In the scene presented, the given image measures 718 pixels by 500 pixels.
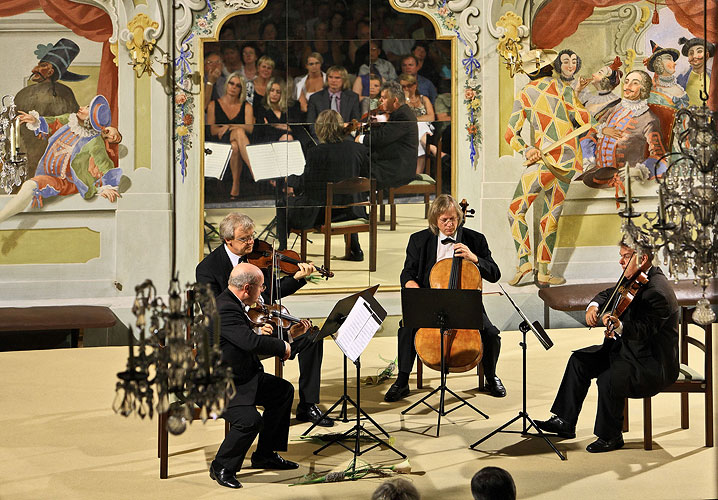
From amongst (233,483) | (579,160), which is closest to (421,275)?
(233,483)

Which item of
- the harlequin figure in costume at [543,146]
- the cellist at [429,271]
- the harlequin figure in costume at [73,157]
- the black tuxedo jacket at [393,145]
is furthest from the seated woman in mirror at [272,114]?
the cellist at [429,271]

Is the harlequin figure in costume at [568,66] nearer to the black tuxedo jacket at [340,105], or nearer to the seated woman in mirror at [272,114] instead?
the black tuxedo jacket at [340,105]

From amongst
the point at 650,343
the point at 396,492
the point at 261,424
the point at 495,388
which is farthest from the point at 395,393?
the point at 396,492

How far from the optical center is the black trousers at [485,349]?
21.5 ft

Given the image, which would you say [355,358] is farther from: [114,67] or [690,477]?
Result: [114,67]

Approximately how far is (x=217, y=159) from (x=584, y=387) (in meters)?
3.99

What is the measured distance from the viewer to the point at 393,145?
855 centimetres

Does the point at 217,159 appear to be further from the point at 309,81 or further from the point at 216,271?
the point at 216,271

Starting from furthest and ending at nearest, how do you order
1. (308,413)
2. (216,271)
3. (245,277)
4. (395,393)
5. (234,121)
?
(234,121) → (395,393) → (308,413) → (216,271) → (245,277)

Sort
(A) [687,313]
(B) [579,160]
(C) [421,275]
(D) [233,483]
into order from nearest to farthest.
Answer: (D) [233,483] → (A) [687,313] → (C) [421,275] → (B) [579,160]

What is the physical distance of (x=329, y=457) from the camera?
17.8 feet

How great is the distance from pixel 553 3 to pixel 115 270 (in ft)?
14.5

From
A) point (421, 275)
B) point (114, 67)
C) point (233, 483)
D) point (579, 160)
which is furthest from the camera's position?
point (579, 160)

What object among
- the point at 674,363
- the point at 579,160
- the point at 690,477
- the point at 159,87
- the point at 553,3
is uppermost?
the point at 553,3
